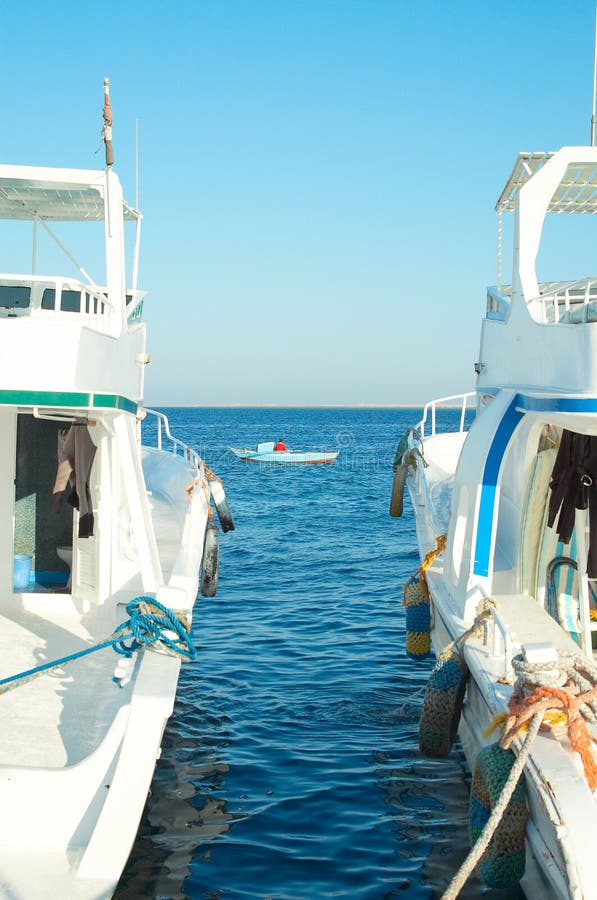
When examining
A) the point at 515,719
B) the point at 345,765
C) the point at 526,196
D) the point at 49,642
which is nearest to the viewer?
the point at 515,719

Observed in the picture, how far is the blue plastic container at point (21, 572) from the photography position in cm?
871

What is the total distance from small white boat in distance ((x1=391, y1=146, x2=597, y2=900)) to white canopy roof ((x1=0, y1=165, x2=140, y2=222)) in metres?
3.88

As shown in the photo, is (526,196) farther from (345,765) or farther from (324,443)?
(324,443)

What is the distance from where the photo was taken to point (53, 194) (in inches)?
380

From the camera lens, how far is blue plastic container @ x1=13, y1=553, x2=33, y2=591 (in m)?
8.71

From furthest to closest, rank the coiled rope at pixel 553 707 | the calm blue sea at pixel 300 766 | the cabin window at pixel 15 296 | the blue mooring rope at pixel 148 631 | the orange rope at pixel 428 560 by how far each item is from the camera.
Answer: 1. the cabin window at pixel 15 296
2. the orange rope at pixel 428 560
3. the calm blue sea at pixel 300 766
4. the blue mooring rope at pixel 148 631
5. the coiled rope at pixel 553 707

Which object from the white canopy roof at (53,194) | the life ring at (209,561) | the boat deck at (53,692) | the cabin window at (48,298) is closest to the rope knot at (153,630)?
the boat deck at (53,692)

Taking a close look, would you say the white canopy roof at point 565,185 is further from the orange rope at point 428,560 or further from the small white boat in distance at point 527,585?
the orange rope at point 428,560

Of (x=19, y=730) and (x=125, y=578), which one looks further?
(x=125, y=578)

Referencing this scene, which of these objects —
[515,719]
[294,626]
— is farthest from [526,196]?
[294,626]

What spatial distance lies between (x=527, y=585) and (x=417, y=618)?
126cm

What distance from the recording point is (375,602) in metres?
15.9

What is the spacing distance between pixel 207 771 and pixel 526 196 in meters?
6.09

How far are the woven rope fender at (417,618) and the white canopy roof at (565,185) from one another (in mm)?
4219
